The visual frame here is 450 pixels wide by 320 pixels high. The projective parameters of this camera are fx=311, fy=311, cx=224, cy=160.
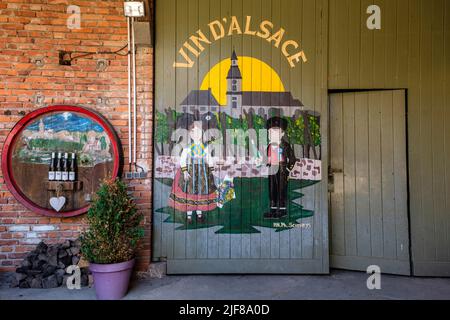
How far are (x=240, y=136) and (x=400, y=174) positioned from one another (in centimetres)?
194

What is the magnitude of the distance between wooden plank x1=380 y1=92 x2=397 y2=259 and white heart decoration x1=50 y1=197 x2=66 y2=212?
3635 mm

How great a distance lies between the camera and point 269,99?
3.64 m

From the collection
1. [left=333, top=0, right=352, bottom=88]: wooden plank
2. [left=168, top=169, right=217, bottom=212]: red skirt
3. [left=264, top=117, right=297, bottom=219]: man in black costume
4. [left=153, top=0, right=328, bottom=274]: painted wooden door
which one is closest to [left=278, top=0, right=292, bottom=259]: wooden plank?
[left=153, top=0, right=328, bottom=274]: painted wooden door

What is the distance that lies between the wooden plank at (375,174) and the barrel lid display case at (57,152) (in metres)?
2.94

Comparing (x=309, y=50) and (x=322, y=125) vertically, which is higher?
(x=309, y=50)

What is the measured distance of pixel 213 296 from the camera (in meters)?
3.03

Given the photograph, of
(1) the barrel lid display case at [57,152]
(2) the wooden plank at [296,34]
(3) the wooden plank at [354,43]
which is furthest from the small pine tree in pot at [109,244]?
(3) the wooden plank at [354,43]

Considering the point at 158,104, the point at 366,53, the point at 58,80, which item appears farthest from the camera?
the point at 366,53

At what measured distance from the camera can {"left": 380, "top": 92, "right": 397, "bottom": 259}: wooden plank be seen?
3.65 metres

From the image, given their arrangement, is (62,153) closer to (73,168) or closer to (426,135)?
(73,168)

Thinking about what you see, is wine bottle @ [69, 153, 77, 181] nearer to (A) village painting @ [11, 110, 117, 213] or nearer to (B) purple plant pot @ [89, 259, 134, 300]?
(A) village painting @ [11, 110, 117, 213]

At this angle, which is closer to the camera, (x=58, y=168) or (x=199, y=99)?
(x=58, y=168)

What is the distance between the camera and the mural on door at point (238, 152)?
3574 mm

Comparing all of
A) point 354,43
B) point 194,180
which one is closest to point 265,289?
point 194,180
